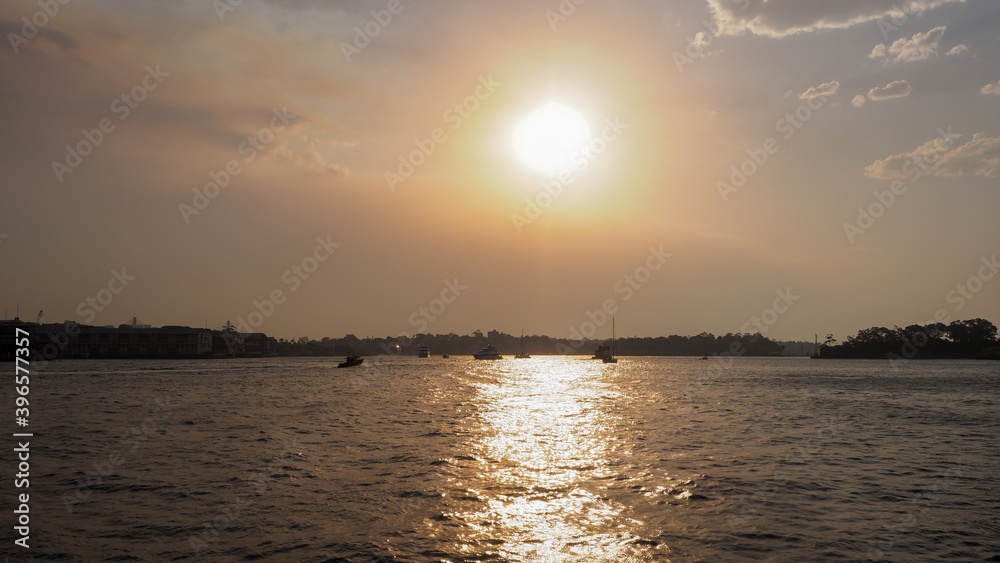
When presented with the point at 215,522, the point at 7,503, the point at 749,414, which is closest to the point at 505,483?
the point at 215,522

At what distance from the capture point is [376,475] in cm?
2689

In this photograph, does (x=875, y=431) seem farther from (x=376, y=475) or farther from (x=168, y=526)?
(x=168, y=526)

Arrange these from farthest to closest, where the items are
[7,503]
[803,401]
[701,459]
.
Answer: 1. [803,401]
2. [701,459]
3. [7,503]

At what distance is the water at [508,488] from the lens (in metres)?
17.6

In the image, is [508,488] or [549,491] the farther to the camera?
[508,488]

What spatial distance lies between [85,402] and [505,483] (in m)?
52.3

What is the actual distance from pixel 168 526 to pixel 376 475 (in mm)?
9011

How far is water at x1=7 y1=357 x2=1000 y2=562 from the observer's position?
17.6 m

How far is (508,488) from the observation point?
24719 millimetres

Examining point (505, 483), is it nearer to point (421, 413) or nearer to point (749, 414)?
point (421, 413)

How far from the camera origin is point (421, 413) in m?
54.4

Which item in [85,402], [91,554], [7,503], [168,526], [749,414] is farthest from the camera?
[85,402]

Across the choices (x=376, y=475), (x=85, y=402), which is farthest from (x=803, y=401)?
(x=85, y=402)

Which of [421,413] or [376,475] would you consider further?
[421,413]
